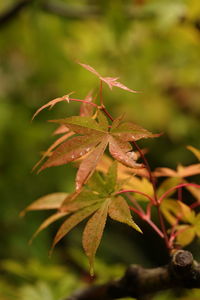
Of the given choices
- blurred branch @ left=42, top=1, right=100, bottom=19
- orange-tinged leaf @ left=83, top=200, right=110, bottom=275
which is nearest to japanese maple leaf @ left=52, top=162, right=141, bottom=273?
orange-tinged leaf @ left=83, top=200, right=110, bottom=275

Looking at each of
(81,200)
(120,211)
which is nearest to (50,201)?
(81,200)

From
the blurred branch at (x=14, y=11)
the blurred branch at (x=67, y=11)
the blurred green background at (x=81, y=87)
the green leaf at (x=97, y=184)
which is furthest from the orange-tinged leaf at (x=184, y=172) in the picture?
the blurred branch at (x=67, y=11)

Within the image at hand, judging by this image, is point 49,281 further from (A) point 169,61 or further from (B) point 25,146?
(A) point 169,61

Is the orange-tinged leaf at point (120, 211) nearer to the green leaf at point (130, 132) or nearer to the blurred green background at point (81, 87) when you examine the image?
the green leaf at point (130, 132)

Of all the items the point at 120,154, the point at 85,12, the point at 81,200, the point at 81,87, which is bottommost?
the point at 81,87

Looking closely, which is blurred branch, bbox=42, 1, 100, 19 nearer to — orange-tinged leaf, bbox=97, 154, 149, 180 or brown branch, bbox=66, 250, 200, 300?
orange-tinged leaf, bbox=97, 154, 149, 180

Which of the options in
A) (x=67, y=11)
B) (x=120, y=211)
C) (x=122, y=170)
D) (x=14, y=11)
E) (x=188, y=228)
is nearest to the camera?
(x=120, y=211)

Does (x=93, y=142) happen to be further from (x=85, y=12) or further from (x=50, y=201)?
(x=85, y=12)
